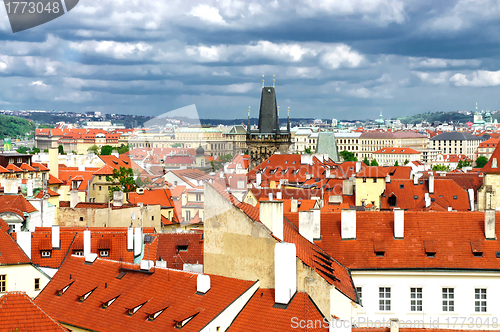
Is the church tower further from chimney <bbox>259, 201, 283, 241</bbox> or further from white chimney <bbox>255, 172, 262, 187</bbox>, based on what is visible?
chimney <bbox>259, 201, 283, 241</bbox>

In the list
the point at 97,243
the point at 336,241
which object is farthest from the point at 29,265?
the point at 336,241

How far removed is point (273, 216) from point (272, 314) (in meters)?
3.78

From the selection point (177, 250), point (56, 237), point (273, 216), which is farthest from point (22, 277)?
point (273, 216)

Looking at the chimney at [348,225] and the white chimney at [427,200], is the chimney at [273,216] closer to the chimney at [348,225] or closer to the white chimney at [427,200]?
the chimney at [348,225]

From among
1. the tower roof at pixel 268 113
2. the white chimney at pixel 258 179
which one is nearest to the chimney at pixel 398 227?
the white chimney at pixel 258 179

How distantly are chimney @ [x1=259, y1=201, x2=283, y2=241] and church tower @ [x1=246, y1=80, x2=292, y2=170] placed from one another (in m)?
89.4

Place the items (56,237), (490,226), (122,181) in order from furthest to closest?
1. (122,181)
2. (56,237)
3. (490,226)

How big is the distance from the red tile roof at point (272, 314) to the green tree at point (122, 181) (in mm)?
41646

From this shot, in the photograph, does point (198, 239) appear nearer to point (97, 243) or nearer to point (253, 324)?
point (97, 243)

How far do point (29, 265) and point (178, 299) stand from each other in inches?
Result: 420

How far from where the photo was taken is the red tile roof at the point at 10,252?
27688 millimetres

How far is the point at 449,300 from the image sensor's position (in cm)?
2619

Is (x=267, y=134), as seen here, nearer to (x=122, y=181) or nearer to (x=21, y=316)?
(x=122, y=181)

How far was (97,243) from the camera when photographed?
30453mm
